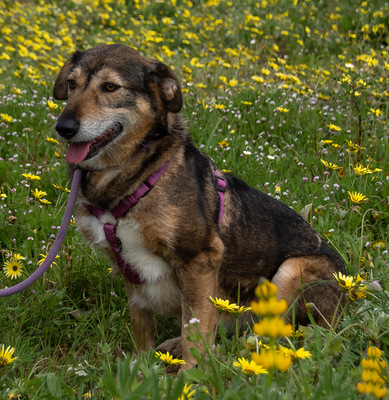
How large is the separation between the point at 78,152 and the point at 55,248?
571mm

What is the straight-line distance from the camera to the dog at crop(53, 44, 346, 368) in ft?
9.09

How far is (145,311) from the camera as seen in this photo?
128 inches

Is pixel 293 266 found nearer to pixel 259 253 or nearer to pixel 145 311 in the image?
pixel 259 253

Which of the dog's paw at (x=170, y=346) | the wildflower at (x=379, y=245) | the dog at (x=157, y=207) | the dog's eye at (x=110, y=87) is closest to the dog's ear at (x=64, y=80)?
the dog at (x=157, y=207)

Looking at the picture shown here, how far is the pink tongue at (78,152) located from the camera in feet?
9.19

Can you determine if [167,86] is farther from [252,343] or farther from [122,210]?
[252,343]

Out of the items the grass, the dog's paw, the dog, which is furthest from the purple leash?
the dog's paw

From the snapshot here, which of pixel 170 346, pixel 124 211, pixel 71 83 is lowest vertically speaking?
pixel 170 346

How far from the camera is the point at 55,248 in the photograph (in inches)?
103

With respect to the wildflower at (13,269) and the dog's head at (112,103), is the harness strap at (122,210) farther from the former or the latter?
the wildflower at (13,269)

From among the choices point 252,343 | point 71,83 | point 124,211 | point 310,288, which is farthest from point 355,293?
point 71,83

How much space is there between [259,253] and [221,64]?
4979mm

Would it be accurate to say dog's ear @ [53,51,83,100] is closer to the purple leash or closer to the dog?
the dog

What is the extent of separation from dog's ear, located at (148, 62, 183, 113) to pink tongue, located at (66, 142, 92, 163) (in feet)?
1.74
